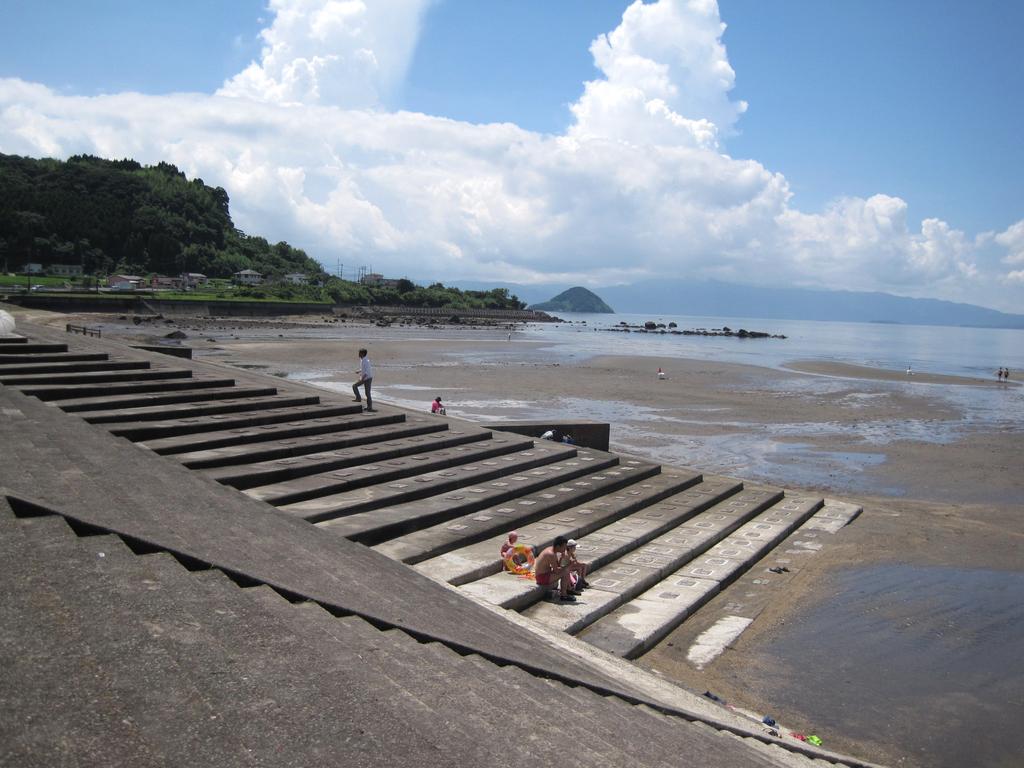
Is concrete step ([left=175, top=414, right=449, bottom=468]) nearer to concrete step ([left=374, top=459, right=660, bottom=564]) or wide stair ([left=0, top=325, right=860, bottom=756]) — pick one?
wide stair ([left=0, top=325, right=860, bottom=756])

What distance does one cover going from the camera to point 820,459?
20.6 m

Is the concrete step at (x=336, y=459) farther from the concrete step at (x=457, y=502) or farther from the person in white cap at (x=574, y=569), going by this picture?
the person in white cap at (x=574, y=569)

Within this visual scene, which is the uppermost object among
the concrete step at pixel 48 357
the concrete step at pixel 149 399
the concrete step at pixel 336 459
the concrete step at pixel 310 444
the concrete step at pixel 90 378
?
the concrete step at pixel 48 357

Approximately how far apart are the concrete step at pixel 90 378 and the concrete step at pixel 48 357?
95 cm

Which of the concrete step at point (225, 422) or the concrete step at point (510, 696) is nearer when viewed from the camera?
the concrete step at point (510, 696)

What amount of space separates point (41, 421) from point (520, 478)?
665 cm

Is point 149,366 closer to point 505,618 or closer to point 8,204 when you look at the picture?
point 505,618

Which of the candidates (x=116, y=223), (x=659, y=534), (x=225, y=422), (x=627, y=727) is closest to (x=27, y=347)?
(x=225, y=422)

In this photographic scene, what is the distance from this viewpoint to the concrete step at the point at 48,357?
43.8 ft

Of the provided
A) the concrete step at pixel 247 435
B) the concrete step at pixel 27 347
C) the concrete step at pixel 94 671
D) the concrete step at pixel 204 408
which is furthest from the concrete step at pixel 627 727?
the concrete step at pixel 27 347

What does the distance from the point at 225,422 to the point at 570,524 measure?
558cm

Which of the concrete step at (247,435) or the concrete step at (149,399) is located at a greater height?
the concrete step at (149,399)

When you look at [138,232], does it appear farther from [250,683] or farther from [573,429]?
[250,683]

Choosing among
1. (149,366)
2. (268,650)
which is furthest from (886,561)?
(149,366)
